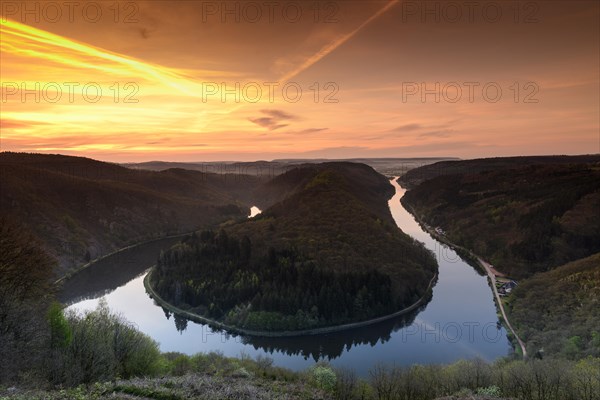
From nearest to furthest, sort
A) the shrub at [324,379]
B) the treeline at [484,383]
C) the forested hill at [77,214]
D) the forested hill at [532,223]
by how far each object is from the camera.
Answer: the treeline at [484,383] → the shrub at [324,379] → the forested hill at [532,223] → the forested hill at [77,214]

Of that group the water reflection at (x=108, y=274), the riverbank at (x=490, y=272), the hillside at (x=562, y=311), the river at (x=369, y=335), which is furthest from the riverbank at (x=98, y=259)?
the hillside at (x=562, y=311)

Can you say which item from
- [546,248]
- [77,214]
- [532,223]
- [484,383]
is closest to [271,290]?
[484,383]

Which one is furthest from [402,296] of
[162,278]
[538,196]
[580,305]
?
[538,196]

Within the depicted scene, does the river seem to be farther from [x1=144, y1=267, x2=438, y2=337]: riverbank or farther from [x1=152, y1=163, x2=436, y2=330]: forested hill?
[x1=152, y1=163, x2=436, y2=330]: forested hill

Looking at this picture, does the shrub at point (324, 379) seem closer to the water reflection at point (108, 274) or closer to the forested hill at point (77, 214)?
the water reflection at point (108, 274)

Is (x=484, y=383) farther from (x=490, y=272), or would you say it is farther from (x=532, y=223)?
(x=532, y=223)

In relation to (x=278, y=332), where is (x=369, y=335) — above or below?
below
